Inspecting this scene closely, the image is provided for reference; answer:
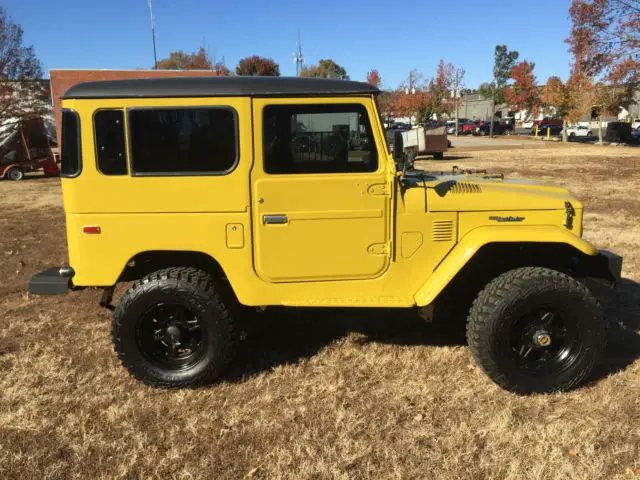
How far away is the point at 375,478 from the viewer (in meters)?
2.84

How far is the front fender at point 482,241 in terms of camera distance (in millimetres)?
3467

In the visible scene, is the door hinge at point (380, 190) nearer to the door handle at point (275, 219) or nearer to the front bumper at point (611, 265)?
the door handle at point (275, 219)

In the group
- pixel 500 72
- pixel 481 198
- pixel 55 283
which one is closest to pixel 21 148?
pixel 55 283

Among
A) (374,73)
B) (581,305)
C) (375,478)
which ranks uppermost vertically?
(374,73)

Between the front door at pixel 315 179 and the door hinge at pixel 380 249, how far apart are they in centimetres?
3

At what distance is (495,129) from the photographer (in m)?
49.0

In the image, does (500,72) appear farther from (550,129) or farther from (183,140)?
(183,140)

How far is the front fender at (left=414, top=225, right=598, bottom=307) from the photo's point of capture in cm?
347

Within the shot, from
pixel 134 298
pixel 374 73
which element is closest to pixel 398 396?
pixel 134 298

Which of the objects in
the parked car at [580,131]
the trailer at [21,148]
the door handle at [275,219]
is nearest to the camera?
the door handle at [275,219]

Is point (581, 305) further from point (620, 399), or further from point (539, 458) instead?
point (539, 458)

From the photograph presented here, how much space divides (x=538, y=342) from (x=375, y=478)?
1.55 m

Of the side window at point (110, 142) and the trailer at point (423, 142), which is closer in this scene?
the side window at point (110, 142)

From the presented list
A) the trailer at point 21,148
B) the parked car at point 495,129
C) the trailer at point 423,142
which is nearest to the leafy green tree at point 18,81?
the trailer at point 21,148
